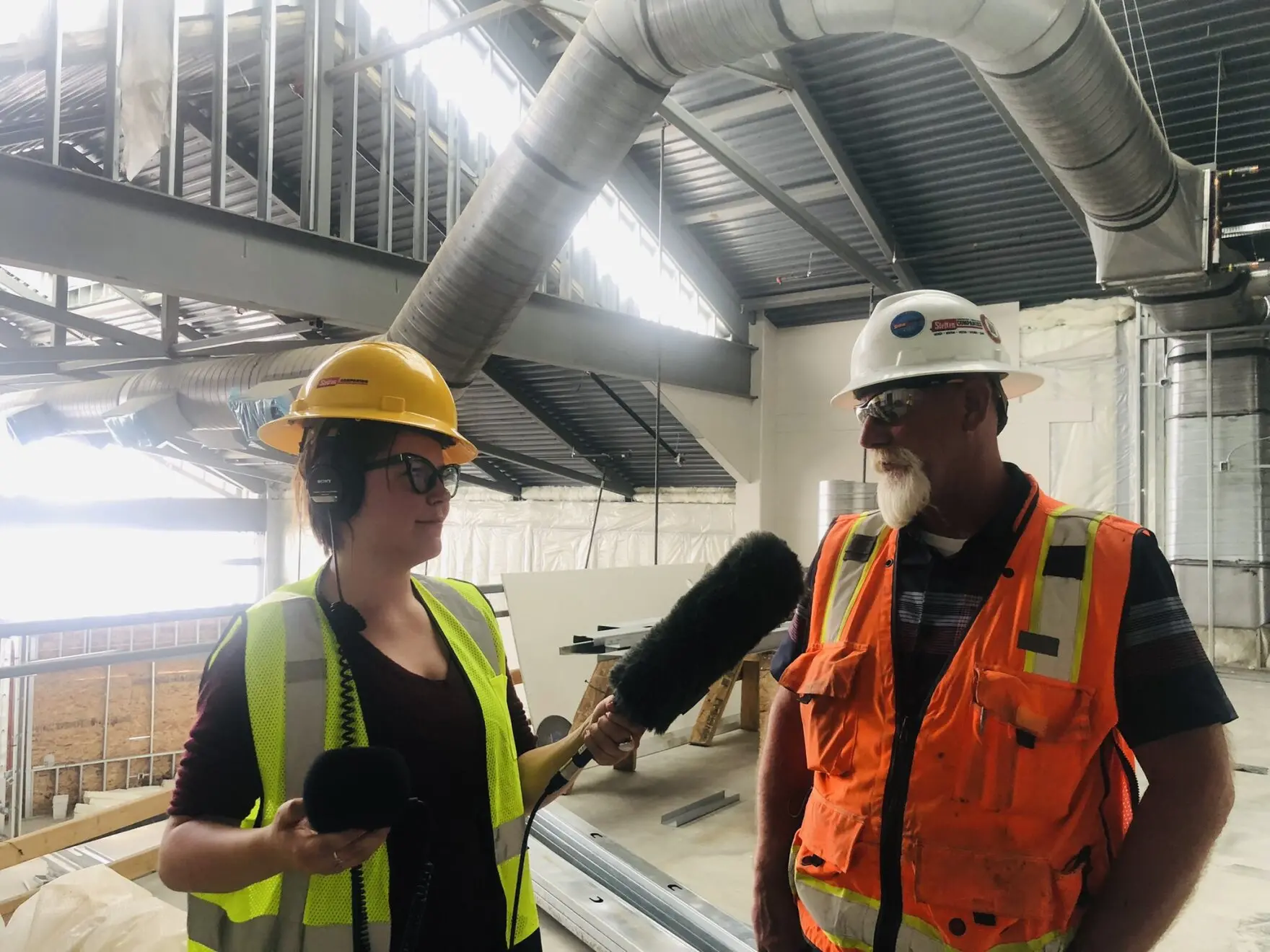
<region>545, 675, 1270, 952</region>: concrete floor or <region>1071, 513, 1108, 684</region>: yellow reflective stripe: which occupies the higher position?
<region>1071, 513, 1108, 684</region>: yellow reflective stripe

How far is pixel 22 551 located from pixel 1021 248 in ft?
33.9

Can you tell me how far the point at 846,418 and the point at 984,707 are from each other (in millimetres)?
5471

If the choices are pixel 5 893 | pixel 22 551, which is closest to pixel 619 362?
pixel 5 893

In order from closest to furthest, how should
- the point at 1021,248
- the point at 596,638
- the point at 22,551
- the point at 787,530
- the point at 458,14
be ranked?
the point at 596,638 → the point at 458,14 → the point at 1021,248 → the point at 787,530 → the point at 22,551

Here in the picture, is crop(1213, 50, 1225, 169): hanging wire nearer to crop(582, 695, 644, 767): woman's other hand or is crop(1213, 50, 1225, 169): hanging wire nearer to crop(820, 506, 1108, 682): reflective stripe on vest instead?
crop(820, 506, 1108, 682): reflective stripe on vest

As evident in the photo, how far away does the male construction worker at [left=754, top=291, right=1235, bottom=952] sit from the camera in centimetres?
107

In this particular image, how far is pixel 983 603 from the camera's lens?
3.89 feet

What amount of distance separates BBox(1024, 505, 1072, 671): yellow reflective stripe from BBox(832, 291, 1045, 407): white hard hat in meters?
0.25

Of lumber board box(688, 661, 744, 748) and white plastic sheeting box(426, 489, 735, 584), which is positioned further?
white plastic sheeting box(426, 489, 735, 584)

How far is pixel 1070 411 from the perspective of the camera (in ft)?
18.1

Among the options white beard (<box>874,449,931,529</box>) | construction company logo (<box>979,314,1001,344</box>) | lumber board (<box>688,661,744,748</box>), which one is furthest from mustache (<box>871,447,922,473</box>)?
lumber board (<box>688,661,744,748</box>)

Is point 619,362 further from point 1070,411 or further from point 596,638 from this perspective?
point 1070,411

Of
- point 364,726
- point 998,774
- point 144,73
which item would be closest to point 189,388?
point 144,73

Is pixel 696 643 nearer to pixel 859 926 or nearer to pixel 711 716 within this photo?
pixel 859 926
